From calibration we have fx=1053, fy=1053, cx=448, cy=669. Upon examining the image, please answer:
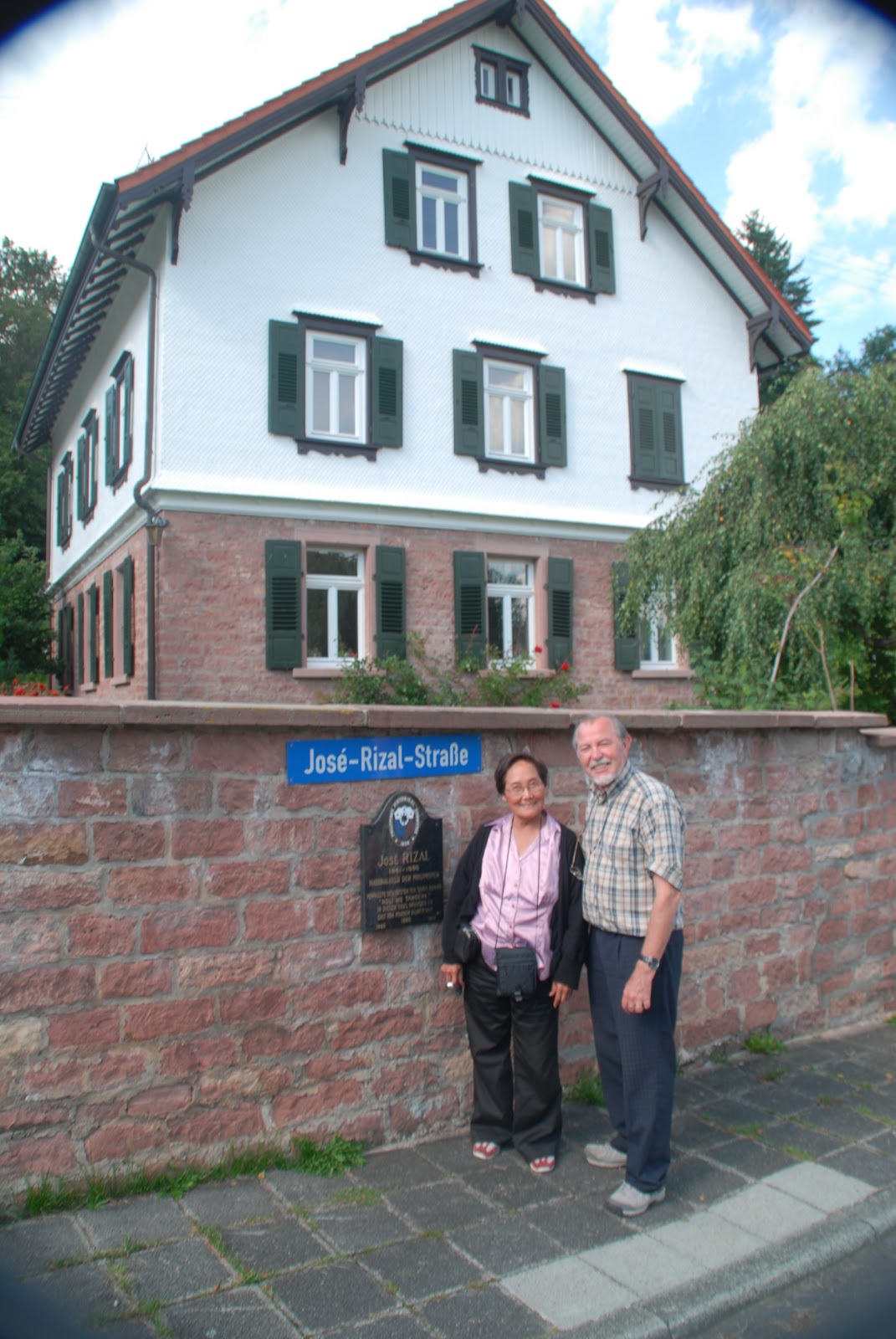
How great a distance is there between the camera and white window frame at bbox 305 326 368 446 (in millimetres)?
15273

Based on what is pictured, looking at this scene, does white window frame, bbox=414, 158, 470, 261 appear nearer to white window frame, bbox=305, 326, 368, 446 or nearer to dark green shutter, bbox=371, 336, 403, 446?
dark green shutter, bbox=371, 336, 403, 446

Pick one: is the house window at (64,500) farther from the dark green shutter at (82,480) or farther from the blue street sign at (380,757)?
the blue street sign at (380,757)

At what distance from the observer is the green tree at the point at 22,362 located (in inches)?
1217

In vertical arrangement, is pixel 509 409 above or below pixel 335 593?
above

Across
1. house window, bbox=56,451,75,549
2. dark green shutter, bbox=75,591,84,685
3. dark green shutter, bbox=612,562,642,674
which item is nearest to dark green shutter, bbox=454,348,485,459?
dark green shutter, bbox=612,562,642,674

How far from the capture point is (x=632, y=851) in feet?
13.3

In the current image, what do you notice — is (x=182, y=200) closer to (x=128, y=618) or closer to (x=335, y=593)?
(x=335, y=593)

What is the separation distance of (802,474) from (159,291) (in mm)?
8770

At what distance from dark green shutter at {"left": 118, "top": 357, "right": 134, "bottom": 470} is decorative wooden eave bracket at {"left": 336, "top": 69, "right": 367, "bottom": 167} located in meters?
4.41

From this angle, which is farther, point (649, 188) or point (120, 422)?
point (649, 188)

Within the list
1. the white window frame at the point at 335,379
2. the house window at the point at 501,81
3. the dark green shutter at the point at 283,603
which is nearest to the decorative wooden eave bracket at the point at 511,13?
the house window at the point at 501,81

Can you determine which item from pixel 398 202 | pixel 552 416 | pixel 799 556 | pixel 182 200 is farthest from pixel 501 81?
pixel 799 556

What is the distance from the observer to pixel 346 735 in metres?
4.50

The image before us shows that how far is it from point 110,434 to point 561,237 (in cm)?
833
